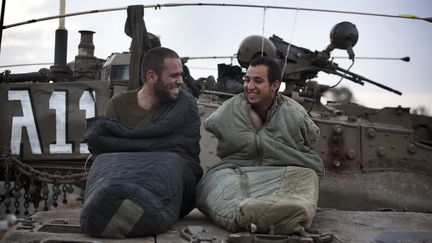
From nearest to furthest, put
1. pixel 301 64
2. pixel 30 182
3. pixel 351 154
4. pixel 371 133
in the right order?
1. pixel 351 154
2. pixel 371 133
3. pixel 30 182
4. pixel 301 64

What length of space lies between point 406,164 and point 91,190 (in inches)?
165

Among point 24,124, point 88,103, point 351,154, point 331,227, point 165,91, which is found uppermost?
point 88,103

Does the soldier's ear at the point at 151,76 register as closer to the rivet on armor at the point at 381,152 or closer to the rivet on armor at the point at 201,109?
the rivet on armor at the point at 201,109

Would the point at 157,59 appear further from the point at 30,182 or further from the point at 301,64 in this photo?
the point at 301,64

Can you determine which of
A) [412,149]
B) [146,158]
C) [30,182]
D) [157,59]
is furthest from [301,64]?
[146,158]

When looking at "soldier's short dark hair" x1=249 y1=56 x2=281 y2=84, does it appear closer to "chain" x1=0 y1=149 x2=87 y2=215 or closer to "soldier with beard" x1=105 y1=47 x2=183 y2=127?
"soldier with beard" x1=105 y1=47 x2=183 y2=127

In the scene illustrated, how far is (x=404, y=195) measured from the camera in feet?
22.2

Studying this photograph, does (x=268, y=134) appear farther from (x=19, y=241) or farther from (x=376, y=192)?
(x=376, y=192)

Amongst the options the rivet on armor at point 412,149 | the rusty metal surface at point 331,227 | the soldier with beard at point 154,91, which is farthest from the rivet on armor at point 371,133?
the soldier with beard at point 154,91

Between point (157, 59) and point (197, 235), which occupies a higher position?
point (157, 59)

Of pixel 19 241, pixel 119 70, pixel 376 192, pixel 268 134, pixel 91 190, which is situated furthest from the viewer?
pixel 119 70

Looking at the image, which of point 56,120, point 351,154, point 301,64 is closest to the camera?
point 351,154

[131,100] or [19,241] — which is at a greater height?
[131,100]

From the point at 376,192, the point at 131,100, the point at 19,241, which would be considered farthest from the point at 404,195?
the point at 19,241
